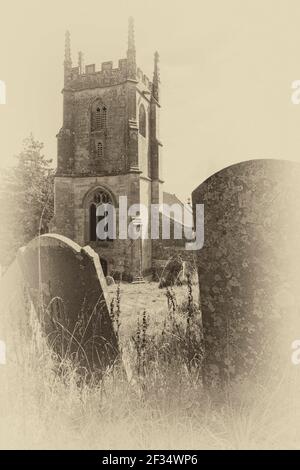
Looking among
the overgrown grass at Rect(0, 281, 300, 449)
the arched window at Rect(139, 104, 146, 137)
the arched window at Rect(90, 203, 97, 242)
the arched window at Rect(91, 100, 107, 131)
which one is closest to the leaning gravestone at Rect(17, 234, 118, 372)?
the overgrown grass at Rect(0, 281, 300, 449)

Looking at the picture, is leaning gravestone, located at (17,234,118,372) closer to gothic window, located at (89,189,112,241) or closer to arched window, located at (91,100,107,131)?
gothic window, located at (89,189,112,241)

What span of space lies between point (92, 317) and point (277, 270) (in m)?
1.70

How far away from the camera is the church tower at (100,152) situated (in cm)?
2358

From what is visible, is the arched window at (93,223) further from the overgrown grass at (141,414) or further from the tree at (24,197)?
the overgrown grass at (141,414)

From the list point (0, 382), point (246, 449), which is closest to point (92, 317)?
point (0, 382)

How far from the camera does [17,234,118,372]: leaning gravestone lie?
318cm

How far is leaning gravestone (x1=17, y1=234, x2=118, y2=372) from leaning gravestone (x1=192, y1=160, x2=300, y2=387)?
1023mm

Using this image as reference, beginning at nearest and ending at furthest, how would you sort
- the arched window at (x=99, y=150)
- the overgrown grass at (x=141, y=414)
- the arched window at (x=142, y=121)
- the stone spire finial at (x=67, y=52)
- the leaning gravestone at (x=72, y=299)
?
the overgrown grass at (x=141, y=414) < the leaning gravestone at (x=72, y=299) < the stone spire finial at (x=67, y=52) < the arched window at (x=99, y=150) < the arched window at (x=142, y=121)

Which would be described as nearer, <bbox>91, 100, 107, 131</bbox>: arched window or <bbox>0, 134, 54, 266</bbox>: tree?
<bbox>91, 100, 107, 131</bbox>: arched window

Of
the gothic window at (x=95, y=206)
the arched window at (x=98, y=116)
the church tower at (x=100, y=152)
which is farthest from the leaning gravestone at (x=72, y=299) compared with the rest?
the arched window at (x=98, y=116)

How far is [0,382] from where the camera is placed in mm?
2764

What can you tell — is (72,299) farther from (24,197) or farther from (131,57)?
(24,197)
